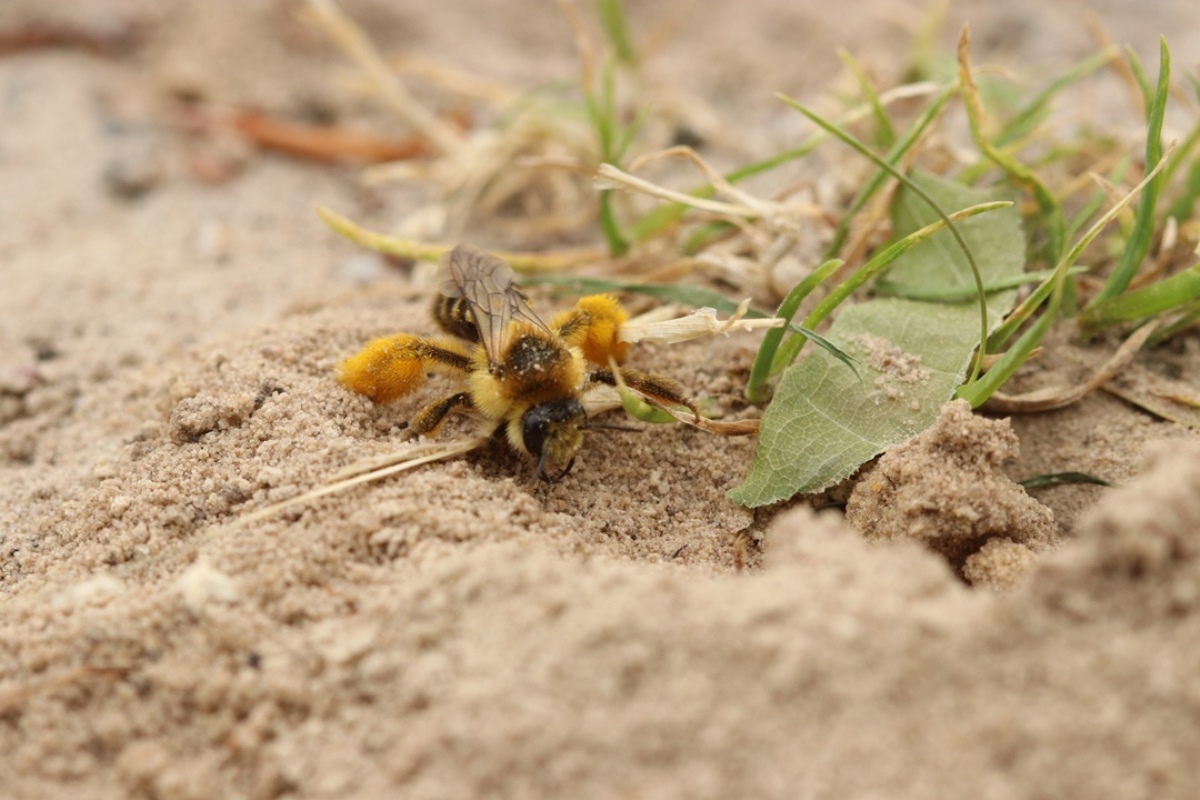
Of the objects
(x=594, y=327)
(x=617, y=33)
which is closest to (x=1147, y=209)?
(x=594, y=327)

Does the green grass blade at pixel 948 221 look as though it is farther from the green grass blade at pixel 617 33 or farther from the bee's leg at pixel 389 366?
the green grass blade at pixel 617 33

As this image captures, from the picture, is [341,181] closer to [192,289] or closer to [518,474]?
[192,289]

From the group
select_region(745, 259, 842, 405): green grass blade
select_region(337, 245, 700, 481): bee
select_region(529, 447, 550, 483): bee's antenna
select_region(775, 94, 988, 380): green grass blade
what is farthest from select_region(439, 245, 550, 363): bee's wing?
select_region(775, 94, 988, 380): green grass blade

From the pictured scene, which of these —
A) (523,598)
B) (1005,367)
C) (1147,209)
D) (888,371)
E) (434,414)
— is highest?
(1147,209)

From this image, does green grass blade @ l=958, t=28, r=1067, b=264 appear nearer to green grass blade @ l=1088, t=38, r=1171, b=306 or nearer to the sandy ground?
green grass blade @ l=1088, t=38, r=1171, b=306

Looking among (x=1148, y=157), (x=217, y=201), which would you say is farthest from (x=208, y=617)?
(x=217, y=201)

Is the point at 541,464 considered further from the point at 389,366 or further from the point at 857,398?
the point at 857,398

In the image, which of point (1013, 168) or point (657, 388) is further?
point (1013, 168)
